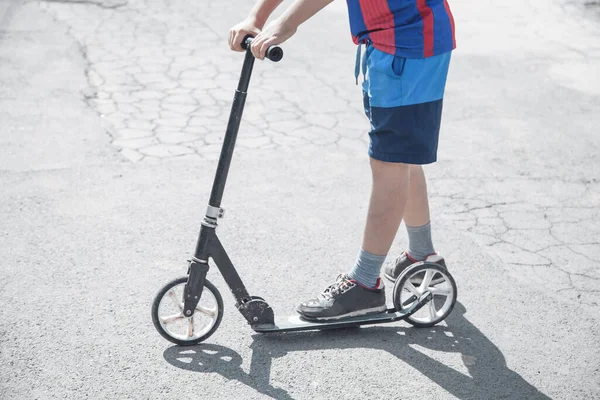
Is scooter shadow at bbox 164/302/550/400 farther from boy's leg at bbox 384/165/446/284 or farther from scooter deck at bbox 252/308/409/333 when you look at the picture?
boy's leg at bbox 384/165/446/284

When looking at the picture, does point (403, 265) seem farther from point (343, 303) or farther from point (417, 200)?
point (343, 303)

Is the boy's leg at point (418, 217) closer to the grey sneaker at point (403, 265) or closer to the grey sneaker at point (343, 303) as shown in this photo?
the grey sneaker at point (403, 265)

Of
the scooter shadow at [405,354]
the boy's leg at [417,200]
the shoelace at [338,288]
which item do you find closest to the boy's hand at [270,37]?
the boy's leg at [417,200]

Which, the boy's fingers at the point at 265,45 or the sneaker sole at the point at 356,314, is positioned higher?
the boy's fingers at the point at 265,45

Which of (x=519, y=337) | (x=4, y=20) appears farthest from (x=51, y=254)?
(x=4, y=20)

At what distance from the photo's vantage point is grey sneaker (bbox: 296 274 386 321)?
10.8ft

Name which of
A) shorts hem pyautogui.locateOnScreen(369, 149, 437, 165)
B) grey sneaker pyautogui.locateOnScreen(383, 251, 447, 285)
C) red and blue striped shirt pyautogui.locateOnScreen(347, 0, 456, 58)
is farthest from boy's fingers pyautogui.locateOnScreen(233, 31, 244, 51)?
grey sneaker pyautogui.locateOnScreen(383, 251, 447, 285)

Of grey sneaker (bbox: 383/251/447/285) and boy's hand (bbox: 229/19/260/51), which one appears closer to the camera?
boy's hand (bbox: 229/19/260/51)

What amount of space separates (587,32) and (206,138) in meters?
5.32

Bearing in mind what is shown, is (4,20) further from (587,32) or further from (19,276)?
(587,32)

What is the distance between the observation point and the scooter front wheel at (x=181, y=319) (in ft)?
10.2

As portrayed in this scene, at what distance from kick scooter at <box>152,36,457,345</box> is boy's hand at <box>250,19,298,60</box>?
0.13ft

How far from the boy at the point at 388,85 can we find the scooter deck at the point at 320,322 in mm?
33

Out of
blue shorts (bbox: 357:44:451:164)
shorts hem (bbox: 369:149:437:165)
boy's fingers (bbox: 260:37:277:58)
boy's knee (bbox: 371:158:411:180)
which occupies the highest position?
boy's fingers (bbox: 260:37:277:58)
